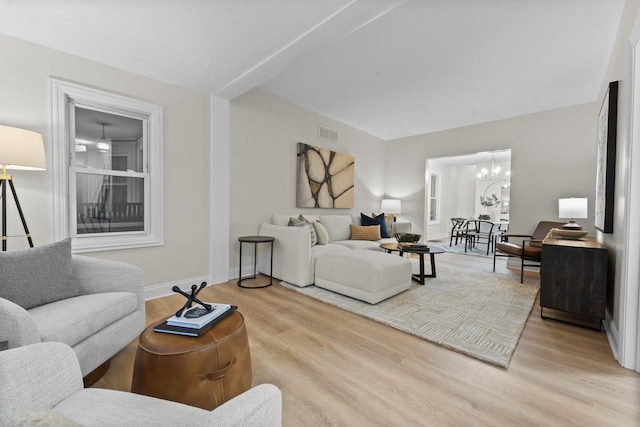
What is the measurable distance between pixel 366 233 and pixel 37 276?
4.08m

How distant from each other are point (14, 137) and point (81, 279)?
1.13 meters

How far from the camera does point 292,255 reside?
3441mm

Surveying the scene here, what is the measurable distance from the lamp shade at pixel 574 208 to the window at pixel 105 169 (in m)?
5.11

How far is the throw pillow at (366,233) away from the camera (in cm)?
483

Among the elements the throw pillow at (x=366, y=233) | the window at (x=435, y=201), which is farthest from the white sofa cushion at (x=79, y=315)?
the window at (x=435, y=201)

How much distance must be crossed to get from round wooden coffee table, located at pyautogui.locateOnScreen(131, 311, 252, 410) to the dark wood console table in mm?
2671

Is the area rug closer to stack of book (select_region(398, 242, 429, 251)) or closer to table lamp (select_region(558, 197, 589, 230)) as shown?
stack of book (select_region(398, 242, 429, 251))

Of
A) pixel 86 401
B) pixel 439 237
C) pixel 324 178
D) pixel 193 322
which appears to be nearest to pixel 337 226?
pixel 324 178

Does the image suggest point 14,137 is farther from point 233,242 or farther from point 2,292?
point 233,242

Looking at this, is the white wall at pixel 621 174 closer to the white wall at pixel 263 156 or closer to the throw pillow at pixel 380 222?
the throw pillow at pixel 380 222

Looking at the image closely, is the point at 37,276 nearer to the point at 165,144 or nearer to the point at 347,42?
the point at 165,144

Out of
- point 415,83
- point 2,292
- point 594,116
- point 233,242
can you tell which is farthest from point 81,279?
point 594,116

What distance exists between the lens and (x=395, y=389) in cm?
155

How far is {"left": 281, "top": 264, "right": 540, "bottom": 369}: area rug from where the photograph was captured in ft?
6.78
